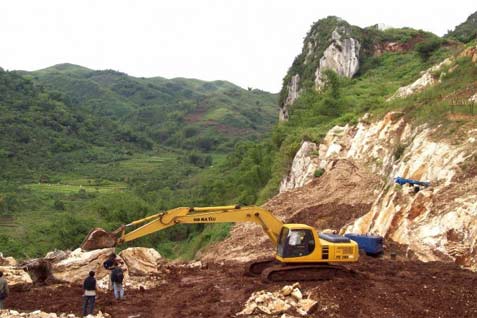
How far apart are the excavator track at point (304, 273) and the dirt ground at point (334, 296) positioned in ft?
0.92

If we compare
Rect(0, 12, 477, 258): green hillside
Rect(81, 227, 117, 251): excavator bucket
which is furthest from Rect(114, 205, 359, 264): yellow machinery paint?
Rect(0, 12, 477, 258): green hillside

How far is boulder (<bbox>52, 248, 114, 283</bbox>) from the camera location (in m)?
16.2

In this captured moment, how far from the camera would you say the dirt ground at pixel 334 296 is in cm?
1242

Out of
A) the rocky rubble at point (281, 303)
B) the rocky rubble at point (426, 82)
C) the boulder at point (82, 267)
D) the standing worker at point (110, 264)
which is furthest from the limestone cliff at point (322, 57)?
the rocky rubble at point (281, 303)

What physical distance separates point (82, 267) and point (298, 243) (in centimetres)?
659

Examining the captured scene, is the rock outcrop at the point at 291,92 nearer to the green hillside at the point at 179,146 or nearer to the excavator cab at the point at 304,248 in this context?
the green hillside at the point at 179,146

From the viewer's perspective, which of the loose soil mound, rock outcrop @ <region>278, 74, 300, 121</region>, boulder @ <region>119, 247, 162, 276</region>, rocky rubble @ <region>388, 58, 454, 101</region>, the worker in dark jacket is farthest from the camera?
rock outcrop @ <region>278, 74, 300, 121</region>

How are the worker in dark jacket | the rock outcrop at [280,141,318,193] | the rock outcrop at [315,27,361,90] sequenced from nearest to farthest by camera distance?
the worker in dark jacket < the rock outcrop at [280,141,318,193] < the rock outcrop at [315,27,361,90]

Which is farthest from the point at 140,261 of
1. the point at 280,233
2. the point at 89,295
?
the point at 280,233

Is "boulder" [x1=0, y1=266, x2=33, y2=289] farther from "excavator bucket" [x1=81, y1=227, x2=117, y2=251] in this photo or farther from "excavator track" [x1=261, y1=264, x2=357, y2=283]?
"excavator track" [x1=261, y1=264, x2=357, y2=283]

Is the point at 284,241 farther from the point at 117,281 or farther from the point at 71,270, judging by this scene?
the point at 71,270

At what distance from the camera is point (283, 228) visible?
15367mm

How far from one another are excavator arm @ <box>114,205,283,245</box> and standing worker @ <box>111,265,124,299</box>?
1025mm

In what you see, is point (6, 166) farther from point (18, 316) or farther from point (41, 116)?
point (18, 316)
